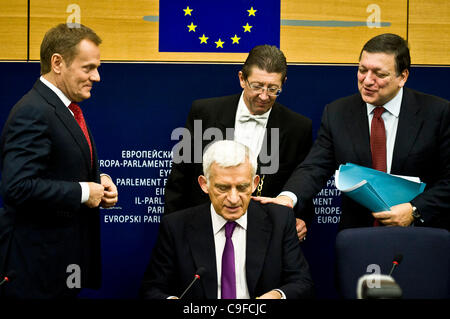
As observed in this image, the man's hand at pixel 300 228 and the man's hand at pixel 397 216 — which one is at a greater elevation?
the man's hand at pixel 397 216

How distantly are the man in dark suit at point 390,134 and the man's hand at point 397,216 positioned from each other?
60mm

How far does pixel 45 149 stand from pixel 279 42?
202 cm

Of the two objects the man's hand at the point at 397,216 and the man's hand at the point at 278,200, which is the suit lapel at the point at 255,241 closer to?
the man's hand at the point at 278,200

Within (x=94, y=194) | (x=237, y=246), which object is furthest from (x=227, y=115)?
(x=94, y=194)

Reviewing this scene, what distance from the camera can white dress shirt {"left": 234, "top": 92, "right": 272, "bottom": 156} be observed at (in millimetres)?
3271

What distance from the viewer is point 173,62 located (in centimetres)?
387

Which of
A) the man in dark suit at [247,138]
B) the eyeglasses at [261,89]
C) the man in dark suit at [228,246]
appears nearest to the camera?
the man in dark suit at [228,246]

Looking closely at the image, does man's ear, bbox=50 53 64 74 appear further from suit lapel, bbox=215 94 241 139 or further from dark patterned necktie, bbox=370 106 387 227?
dark patterned necktie, bbox=370 106 387 227

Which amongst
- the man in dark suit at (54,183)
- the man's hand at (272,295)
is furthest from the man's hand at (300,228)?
the man in dark suit at (54,183)

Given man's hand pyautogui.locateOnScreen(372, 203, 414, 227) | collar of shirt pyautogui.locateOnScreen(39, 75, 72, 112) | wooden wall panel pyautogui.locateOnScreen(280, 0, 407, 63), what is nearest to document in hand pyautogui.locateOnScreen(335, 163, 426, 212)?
man's hand pyautogui.locateOnScreen(372, 203, 414, 227)

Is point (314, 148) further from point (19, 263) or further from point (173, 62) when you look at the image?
point (19, 263)

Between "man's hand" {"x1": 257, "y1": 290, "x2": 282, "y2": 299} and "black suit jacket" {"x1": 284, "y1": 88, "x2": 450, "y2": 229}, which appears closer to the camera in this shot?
"man's hand" {"x1": 257, "y1": 290, "x2": 282, "y2": 299}

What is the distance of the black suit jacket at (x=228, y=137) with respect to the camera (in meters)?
3.25

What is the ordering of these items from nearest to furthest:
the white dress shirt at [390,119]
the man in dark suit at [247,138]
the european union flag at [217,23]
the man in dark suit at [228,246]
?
the man in dark suit at [228,246] → the white dress shirt at [390,119] → the man in dark suit at [247,138] → the european union flag at [217,23]
